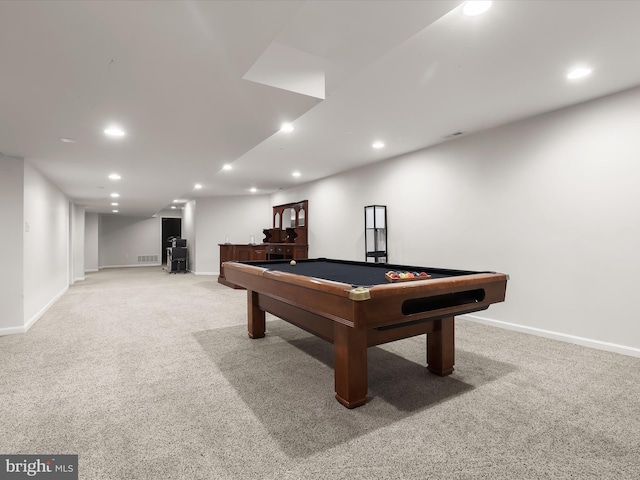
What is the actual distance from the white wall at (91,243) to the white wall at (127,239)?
1119 millimetres

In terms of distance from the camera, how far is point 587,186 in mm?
3082

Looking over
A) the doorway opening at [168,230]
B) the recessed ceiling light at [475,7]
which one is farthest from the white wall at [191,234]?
the recessed ceiling light at [475,7]

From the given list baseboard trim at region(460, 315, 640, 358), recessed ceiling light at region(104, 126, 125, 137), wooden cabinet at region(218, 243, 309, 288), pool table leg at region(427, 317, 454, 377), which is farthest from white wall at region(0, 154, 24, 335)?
baseboard trim at region(460, 315, 640, 358)

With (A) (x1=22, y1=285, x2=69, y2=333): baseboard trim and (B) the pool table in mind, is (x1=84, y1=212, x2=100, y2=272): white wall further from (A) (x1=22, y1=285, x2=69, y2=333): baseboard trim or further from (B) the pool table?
(B) the pool table

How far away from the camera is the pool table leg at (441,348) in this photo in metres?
2.37

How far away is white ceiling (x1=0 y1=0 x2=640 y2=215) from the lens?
1.50 metres

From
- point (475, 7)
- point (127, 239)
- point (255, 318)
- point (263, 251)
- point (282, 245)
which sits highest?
point (475, 7)

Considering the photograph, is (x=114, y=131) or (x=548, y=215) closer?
(x=114, y=131)

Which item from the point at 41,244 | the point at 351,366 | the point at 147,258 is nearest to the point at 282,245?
the point at 41,244

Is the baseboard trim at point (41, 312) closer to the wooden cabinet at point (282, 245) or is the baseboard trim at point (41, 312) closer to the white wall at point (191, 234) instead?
the wooden cabinet at point (282, 245)

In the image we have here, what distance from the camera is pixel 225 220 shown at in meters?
9.51

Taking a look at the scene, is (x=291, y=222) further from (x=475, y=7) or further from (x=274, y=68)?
(x=475, y=7)

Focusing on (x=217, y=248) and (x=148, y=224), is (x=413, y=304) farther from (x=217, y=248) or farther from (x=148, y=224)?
(x=148, y=224)

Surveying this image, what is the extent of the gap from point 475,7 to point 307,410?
2.52m
